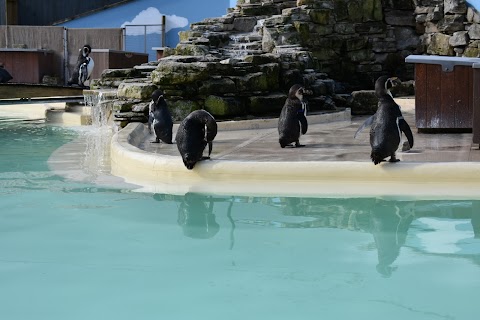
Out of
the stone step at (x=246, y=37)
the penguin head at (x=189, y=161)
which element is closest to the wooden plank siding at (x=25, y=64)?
the stone step at (x=246, y=37)

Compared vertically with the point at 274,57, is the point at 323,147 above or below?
below

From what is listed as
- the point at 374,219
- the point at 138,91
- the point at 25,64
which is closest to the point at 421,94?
the point at 374,219

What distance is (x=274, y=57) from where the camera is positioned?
9625 mm

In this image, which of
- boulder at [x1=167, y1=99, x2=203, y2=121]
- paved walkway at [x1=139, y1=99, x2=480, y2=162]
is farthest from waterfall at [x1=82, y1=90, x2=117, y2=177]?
boulder at [x1=167, y1=99, x2=203, y2=121]

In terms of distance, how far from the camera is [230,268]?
3887mm

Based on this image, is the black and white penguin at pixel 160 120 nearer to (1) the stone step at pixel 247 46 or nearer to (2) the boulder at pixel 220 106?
(2) the boulder at pixel 220 106

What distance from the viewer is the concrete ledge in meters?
5.44

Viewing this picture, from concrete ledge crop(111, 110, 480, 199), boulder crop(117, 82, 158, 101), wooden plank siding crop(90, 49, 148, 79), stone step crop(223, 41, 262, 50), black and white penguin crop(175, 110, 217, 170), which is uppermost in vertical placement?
stone step crop(223, 41, 262, 50)

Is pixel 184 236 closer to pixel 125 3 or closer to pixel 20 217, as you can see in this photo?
pixel 20 217

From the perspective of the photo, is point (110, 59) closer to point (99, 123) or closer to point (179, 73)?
point (99, 123)

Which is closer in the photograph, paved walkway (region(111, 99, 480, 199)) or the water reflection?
the water reflection

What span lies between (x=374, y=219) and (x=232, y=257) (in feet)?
3.82

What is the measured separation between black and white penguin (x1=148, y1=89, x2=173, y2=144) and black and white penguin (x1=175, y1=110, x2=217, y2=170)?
1.28 metres

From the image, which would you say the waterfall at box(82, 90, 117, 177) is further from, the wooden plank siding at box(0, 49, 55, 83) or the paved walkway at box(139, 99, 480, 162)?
the wooden plank siding at box(0, 49, 55, 83)
